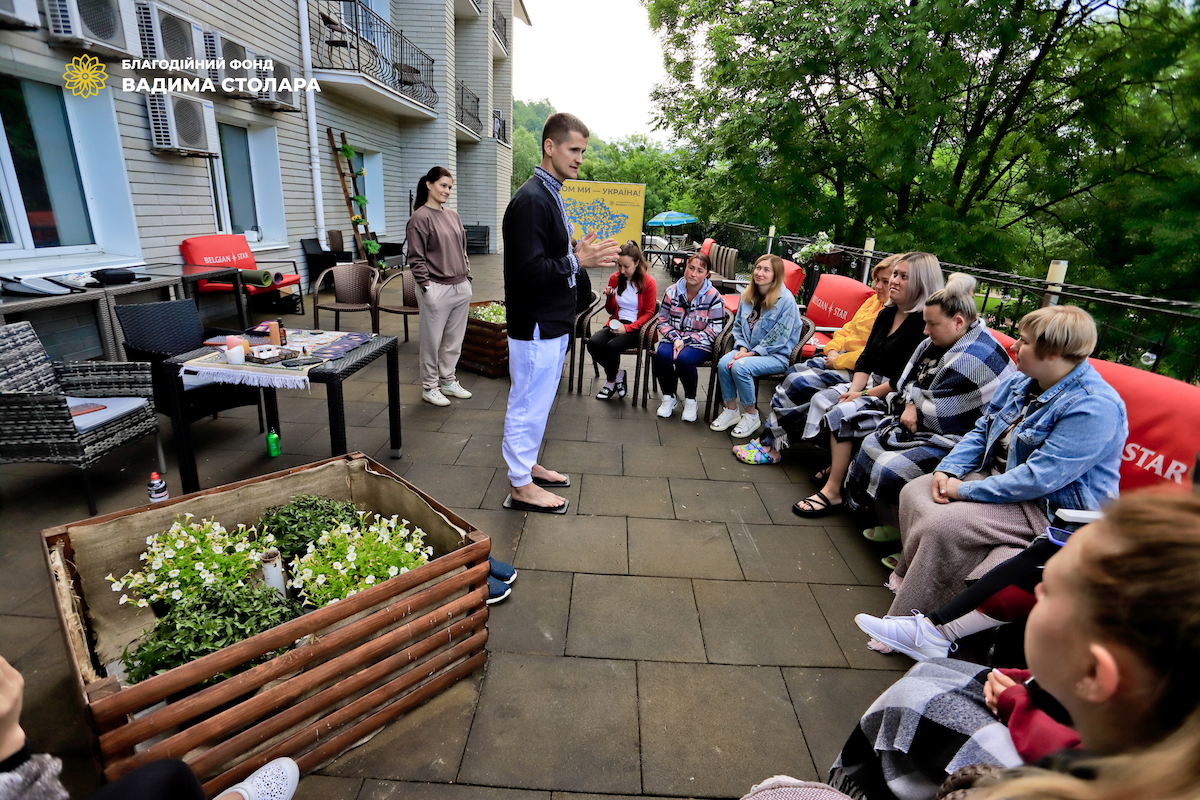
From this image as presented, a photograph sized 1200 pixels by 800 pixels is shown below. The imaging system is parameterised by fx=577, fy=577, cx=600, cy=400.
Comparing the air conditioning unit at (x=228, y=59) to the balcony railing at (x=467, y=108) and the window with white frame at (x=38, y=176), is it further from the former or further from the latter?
the balcony railing at (x=467, y=108)

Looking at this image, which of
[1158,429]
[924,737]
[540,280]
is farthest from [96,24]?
[1158,429]

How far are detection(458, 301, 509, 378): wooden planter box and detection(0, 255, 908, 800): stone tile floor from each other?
57.8 inches

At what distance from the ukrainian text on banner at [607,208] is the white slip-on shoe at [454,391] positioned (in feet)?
5.57

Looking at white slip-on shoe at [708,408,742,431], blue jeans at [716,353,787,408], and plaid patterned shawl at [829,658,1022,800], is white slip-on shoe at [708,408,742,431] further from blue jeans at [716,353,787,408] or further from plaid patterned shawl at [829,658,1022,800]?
plaid patterned shawl at [829,658,1022,800]

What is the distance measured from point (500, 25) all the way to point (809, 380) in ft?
65.1

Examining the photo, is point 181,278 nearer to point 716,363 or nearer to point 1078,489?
point 716,363

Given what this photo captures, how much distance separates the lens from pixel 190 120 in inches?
Result: 252

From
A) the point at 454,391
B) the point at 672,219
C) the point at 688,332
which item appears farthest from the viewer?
the point at 672,219

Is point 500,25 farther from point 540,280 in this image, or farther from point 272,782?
point 272,782

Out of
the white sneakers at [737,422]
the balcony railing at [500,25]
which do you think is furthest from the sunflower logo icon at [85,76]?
the balcony railing at [500,25]

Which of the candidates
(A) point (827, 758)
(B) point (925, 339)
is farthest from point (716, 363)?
(A) point (827, 758)

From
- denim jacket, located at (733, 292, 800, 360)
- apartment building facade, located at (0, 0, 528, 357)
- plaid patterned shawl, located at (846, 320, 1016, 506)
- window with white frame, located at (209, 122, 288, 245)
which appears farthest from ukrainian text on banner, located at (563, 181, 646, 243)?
window with white frame, located at (209, 122, 288, 245)

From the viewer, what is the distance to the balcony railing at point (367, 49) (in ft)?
31.1

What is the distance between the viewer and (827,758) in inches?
70.3
